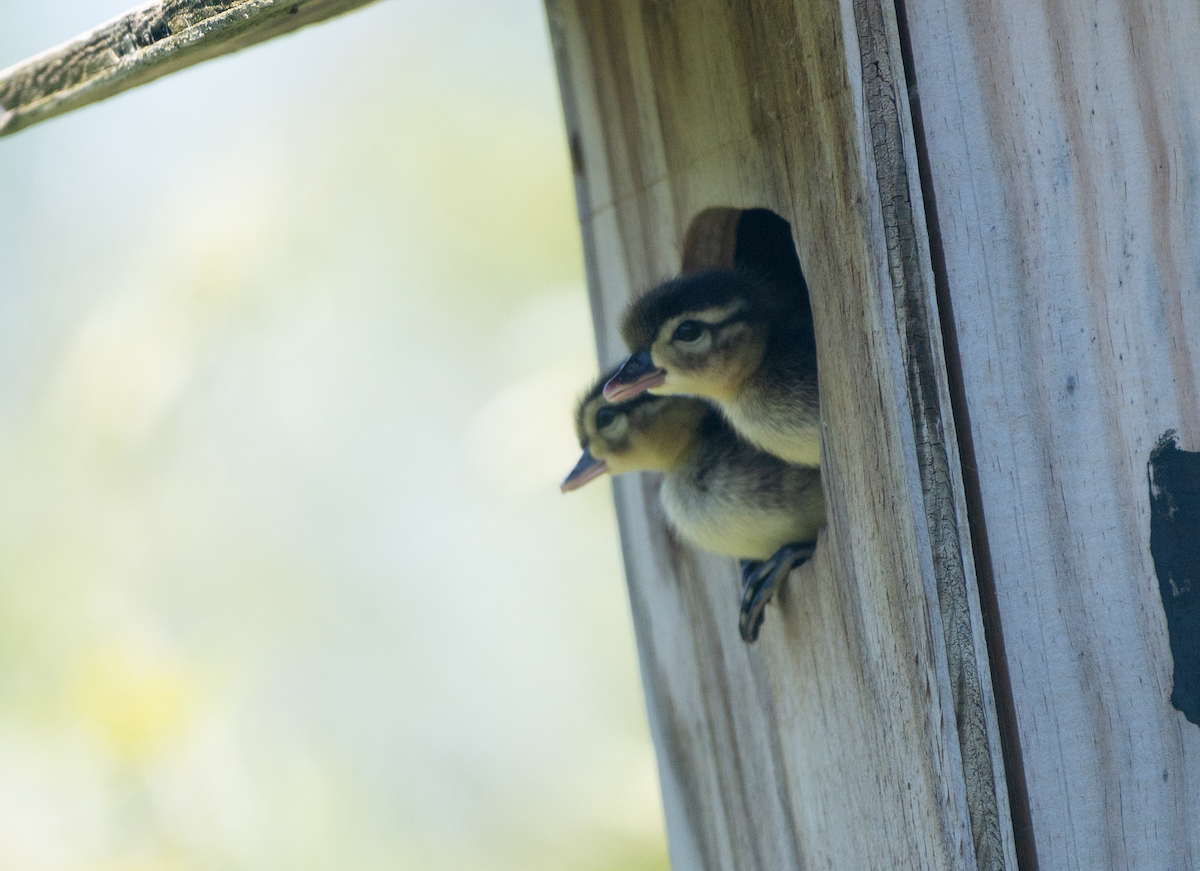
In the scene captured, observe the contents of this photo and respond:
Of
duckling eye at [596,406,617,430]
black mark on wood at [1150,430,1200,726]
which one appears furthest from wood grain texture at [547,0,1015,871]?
black mark on wood at [1150,430,1200,726]

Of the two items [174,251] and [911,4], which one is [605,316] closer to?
[911,4]

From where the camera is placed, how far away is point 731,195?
195cm

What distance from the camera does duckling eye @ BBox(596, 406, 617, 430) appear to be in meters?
2.45

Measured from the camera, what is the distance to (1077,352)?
1.57 m

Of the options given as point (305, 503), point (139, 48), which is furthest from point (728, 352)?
point (305, 503)

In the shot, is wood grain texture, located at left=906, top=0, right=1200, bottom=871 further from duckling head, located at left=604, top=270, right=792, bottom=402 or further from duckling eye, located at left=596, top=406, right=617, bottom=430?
duckling eye, located at left=596, top=406, right=617, bottom=430

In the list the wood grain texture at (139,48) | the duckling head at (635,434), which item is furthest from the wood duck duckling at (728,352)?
the wood grain texture at (139,48)

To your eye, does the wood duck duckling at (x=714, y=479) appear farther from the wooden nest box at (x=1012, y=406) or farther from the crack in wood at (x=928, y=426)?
the crack in wood at (x=928, y=426)

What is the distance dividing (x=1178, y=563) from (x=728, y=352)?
30.2 inches

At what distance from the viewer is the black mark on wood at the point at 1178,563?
5.09 ft

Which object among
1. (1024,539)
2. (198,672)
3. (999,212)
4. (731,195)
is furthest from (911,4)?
(198,672)

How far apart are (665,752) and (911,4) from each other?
1395 millimetres

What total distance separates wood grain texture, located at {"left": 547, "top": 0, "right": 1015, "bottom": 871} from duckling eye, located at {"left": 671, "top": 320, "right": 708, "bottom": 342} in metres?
0.17

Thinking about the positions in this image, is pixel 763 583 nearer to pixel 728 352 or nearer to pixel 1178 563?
pixel 728 352
